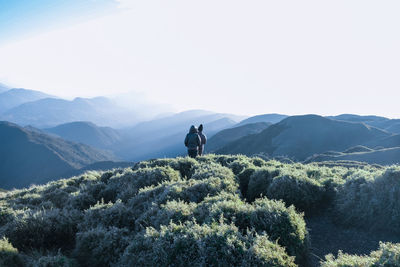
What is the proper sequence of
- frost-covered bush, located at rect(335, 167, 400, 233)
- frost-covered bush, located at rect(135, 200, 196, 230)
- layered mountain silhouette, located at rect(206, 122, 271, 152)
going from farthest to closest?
layered mountain silhouette, located at rect(206, 122, 271, 152) < frost-covered bush, located at rect(335, 167, 400, 233) < frost-covered bush, located at rect(135, 200, 196, 230)

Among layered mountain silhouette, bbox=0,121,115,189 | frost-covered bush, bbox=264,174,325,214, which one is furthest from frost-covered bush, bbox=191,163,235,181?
layered mountain silhouette, bbox=0,121,115,189

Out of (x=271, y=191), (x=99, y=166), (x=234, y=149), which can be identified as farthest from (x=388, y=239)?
(x=99, y=166)

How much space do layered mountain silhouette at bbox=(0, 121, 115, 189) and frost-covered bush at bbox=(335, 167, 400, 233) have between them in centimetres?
13202

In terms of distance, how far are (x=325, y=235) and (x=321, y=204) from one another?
5.38 ft

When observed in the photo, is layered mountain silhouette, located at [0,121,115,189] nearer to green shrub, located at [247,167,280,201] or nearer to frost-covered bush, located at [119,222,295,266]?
green shrub, located at [247,167,280,201]

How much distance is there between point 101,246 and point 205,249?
2753 millimetres

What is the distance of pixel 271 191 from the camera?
24.8 feet

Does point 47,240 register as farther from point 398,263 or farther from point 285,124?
point 285,124

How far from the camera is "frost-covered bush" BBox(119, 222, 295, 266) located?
12.4ft

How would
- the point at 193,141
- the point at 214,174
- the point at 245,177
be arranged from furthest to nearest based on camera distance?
the point at 193,141 → the point at 245,177 → the point at 214,174

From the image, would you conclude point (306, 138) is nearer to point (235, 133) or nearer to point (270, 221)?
point (235, 133)

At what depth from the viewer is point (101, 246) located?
533 cm

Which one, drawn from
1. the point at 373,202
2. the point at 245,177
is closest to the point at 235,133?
the point at 245,177

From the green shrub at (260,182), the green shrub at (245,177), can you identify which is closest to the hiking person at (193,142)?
the green shrub at (245,177)
